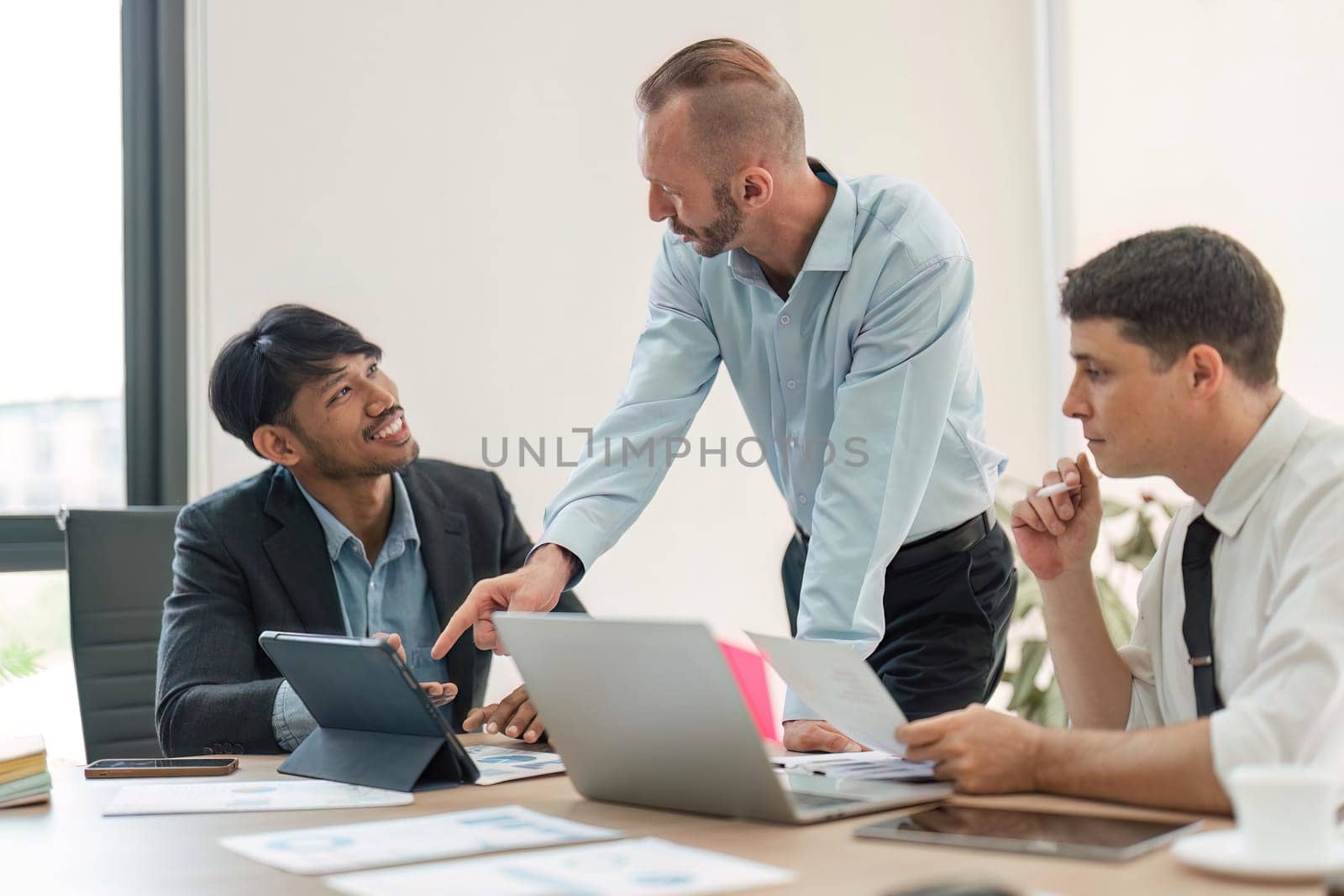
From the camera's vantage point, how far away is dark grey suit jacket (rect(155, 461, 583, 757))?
6.61ft

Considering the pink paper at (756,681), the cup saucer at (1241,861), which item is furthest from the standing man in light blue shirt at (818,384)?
the pink paper at (756,681)

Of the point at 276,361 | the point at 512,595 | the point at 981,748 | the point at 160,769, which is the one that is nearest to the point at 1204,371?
the point at 981,748

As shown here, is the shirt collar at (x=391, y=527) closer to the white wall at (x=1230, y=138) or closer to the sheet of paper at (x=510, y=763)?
the sheet of paper at (x=510, y=763)

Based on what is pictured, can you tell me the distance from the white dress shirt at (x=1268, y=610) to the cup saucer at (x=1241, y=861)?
190 mm

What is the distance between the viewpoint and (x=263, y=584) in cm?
225

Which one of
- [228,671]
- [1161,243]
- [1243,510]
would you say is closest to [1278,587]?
[1243,510]

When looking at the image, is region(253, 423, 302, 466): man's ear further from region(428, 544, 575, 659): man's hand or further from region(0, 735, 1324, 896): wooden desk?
region(0, 735, 1324, 896): wooden desk

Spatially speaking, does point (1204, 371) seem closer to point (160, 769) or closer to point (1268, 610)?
point (1268, 610)

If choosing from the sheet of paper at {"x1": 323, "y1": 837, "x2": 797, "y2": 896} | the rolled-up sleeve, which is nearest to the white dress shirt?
the rolled-up sleeve

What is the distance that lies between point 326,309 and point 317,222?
212 mm

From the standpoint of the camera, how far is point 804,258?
2186 mm

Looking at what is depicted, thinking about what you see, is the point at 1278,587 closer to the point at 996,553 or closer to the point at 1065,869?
the point at 1065,869

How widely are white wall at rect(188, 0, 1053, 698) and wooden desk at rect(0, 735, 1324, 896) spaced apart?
1.91 meters

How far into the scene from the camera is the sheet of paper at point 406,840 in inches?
43.9
